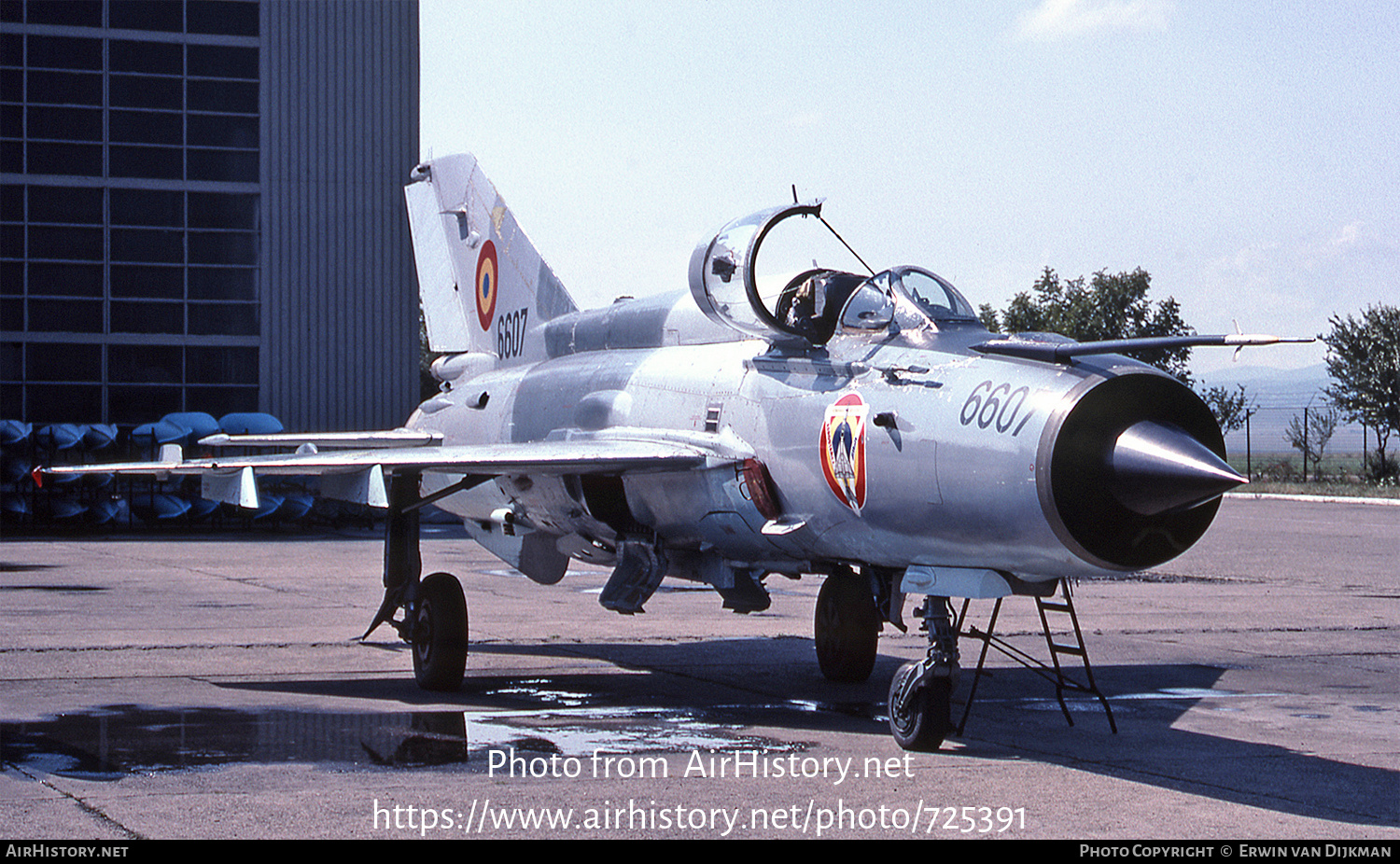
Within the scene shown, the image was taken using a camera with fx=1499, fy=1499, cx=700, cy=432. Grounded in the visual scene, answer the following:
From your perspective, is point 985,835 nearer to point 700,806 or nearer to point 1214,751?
point 700,806

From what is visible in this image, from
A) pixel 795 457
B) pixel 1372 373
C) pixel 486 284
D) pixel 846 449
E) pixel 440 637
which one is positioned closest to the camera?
pixel 846 449

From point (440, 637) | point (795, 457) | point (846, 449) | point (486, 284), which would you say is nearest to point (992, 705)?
point (795, 457)

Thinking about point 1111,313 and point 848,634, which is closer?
point 848,634

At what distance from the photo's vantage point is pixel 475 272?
16.2m

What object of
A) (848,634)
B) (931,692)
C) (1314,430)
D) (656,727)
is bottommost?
(1314,430)

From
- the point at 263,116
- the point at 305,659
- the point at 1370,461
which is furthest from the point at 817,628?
the point at 1370,461

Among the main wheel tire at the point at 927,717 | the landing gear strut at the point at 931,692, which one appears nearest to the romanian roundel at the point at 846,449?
the landing gear strut at the point at 931,692

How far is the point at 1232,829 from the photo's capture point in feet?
21.8

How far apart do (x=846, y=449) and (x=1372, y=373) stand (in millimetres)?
50347

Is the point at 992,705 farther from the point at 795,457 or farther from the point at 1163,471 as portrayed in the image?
the point at 1163,471

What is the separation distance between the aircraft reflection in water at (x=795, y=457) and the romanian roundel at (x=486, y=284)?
0.81 ft

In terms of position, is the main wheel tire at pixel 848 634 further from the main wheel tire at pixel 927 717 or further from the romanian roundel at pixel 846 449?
the main wheel tire at pixel 927 717

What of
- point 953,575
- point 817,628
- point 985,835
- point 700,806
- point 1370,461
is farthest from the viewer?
point 1370,461
